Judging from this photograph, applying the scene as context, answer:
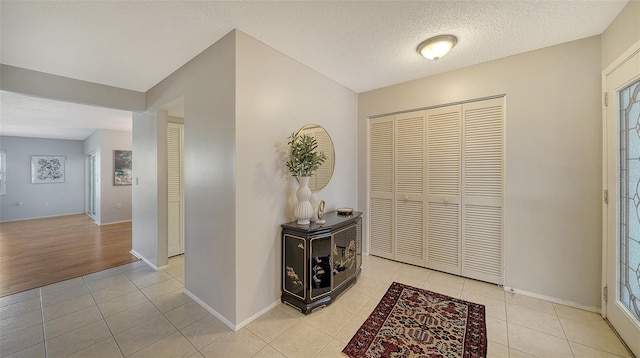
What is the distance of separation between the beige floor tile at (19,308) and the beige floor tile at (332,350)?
2.86m

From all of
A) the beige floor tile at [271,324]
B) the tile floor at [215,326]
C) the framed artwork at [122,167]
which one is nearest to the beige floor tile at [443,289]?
the tile floor at [215,326]

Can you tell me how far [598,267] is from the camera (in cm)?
204

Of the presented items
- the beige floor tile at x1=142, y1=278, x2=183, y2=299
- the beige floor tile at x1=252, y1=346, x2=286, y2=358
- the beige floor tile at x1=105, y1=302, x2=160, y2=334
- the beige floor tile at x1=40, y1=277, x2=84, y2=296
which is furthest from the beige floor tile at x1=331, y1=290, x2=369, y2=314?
the beige floor tile at x1=40, y1=277, x2=84, y2=296

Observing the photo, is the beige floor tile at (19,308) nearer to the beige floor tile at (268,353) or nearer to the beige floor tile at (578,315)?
the beige floor tile at (268,353)

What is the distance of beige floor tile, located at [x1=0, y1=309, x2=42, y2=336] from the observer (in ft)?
6.37

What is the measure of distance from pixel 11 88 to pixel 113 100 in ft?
2.70

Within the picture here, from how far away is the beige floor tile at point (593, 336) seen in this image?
1.67 m

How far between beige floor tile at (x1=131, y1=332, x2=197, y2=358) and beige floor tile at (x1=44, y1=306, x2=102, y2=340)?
82cm

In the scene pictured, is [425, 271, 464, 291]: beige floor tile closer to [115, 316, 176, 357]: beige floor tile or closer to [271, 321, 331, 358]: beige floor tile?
[271, 321, 331, 358]: beige floor tile

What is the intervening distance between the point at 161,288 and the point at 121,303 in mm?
357

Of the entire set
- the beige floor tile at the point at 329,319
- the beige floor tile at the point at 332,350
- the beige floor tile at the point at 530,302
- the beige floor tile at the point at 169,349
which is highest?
the beige floor tile at the point at 530,302

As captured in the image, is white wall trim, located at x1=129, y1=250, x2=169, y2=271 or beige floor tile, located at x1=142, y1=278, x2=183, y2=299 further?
white wall trim, located at x1=129, y1=250, x2=169, y2=271

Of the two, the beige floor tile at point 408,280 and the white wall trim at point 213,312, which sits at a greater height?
the beige floor tile at point 408,280

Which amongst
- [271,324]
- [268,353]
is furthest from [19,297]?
[268,353]
